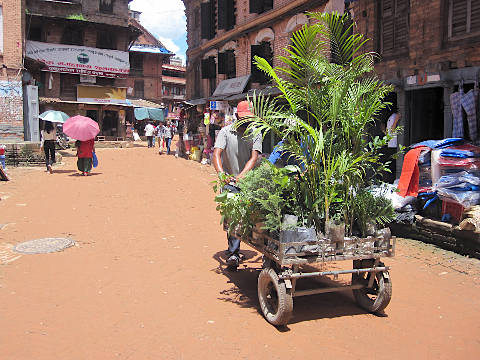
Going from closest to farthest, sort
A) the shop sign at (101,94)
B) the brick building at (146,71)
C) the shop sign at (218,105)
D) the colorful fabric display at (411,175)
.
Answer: the colorful fabric display at (411,175)
the shop sign at (218,105)
the shop sign at (101,94)
the brick building at (146,71)

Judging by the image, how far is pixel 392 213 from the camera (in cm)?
438

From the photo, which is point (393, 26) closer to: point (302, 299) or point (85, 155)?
point (302, 299)

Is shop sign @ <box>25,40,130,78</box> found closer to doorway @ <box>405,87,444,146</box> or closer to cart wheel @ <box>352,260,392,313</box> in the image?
doorway @ <box>405,87,444,146</box>

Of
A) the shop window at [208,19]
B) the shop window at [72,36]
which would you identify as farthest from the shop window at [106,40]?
the shop window at [208,19]

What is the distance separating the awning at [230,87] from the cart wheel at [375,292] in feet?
52.1

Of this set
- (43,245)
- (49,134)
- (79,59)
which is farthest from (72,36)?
(43,245)

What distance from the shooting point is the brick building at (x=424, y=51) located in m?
8.52

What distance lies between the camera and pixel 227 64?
73.6 feet

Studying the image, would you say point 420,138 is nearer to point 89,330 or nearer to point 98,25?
point 89,330

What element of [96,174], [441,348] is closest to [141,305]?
[441,348]

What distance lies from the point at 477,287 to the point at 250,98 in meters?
3.54

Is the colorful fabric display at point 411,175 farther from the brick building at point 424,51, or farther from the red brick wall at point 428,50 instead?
the red brick wall at point 428,50

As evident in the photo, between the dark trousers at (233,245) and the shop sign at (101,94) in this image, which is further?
the shop sign at (101,94)

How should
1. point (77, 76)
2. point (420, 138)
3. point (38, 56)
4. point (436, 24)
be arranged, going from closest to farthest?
point (436, 24) < point (420, 138) < point (38, 56) < point (77, 76)
